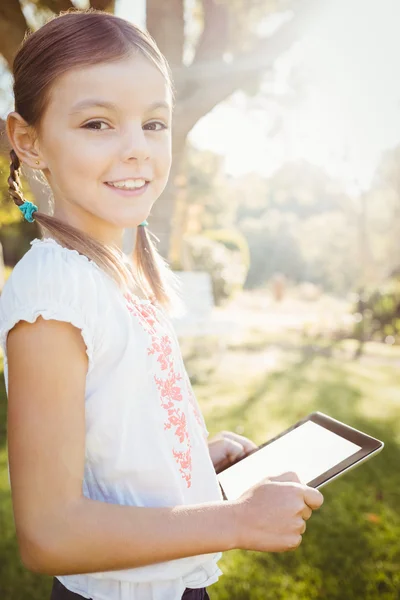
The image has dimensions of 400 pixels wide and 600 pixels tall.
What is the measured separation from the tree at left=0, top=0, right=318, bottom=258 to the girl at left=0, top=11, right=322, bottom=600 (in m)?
4.10

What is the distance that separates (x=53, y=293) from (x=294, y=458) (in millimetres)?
807

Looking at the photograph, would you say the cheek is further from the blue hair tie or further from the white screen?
the white screen

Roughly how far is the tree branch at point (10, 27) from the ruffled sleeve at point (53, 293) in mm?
4731

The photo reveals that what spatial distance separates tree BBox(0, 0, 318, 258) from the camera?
16.4ft

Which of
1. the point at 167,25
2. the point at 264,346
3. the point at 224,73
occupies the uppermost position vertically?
the point at 167,25

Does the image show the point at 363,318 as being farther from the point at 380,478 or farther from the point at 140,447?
the point at 140,447

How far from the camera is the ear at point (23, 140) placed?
3.66 ft

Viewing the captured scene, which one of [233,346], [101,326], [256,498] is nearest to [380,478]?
[256,498]

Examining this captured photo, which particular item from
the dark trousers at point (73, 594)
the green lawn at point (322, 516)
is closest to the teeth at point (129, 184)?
the dark trousers at point (73, 594)

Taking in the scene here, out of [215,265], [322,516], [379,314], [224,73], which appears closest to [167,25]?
[224,73]

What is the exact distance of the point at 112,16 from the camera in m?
1.15

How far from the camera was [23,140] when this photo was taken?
3.74ft

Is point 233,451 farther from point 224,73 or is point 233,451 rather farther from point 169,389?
point 224,73

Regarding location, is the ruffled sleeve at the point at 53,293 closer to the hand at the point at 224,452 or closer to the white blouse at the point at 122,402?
the white blouse at the point at 122,402
